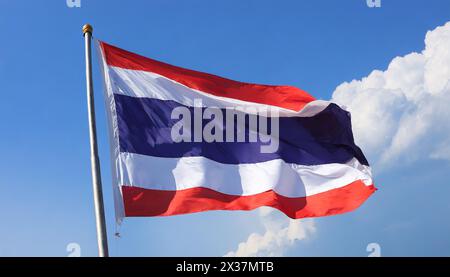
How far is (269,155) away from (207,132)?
1.66 metres

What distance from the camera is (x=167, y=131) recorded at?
13297 mm

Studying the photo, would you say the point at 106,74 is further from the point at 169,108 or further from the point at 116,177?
the point at 116,177

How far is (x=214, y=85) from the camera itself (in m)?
14.7

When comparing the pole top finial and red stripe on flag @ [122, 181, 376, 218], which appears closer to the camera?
red stripe on flag @ [122, 181, 376, 218]

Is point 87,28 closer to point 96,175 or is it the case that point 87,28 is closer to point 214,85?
point 96,175

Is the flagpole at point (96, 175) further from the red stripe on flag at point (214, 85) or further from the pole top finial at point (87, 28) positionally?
the red stripe on flag at point (214, 85)

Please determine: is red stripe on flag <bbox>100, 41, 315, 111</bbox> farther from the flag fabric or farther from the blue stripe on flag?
the blue stripe on flag

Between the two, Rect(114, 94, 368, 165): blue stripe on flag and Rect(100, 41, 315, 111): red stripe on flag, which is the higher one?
Rect(100, 41, 315, 111): red stripe on flag

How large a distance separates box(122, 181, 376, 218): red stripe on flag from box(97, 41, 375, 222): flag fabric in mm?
23

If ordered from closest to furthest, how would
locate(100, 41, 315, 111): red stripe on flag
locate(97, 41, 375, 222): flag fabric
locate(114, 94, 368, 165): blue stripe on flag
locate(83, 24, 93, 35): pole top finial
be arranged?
locate(83, 24, 93, 35): pole top finial, locate(97, 41, 375, 222): flag fabric, locate(114, 94, 368, 165): blue stripe on flag, locate(100, 41, 315, 111): red stripe on flag

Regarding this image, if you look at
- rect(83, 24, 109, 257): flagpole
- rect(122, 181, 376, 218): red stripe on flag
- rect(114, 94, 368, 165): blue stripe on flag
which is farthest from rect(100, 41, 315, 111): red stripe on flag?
rect(122, 181, 376, 218): red stripe on flag

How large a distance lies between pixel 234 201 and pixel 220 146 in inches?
57.3

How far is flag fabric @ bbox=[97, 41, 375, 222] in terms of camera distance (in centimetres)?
1239
